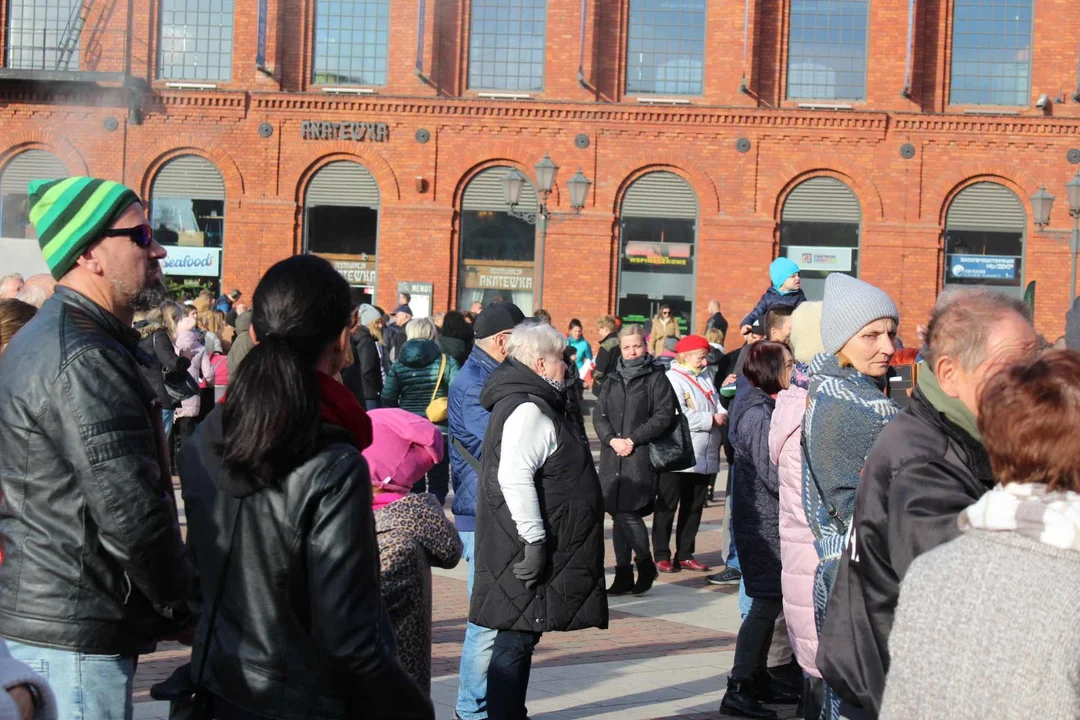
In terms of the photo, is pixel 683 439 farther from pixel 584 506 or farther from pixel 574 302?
pixel 574 302

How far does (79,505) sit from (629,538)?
296 inches

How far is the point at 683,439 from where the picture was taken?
36.6 feet

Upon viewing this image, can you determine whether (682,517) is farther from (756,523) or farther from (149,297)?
(149,297)

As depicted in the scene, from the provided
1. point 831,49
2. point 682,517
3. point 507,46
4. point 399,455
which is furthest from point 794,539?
point 831,49

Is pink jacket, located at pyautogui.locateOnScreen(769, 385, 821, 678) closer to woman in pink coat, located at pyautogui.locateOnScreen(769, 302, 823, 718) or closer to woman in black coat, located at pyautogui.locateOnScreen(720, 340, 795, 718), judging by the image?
woman in pink coat, located at pyautogui.locateOnScreen(769, 302, 823, 718)

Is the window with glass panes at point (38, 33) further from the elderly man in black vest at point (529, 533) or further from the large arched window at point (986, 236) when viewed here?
the elderly man in black vest at point (529, 533)

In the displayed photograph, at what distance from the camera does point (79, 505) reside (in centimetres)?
344

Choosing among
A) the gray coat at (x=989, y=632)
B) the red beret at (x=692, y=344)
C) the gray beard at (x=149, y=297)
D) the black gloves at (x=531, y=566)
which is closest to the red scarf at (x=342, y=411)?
the gray beard at (x=149, y=297)

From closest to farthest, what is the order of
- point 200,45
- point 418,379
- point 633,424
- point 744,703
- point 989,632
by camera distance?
point 989,632 < point 744,703 < point 633,424 < point 418,379 < point 200,45

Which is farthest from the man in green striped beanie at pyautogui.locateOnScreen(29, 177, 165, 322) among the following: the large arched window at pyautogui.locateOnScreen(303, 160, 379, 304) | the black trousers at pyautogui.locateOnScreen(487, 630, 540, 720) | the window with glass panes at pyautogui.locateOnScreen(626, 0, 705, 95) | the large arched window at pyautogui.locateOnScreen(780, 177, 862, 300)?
the window with glass panes at pyautogui.locateOnScreen(626, 0, 705, 95)

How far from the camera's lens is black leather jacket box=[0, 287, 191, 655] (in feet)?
11.2

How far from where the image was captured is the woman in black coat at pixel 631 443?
10688 millimetres

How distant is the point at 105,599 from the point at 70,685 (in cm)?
23

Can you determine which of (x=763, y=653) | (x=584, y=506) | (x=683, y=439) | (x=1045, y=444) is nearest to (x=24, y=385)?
(x=1045, y=444)
